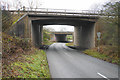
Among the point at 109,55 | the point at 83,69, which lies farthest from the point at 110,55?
the point at 83,69

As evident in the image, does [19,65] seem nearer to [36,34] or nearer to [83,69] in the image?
[83,69]

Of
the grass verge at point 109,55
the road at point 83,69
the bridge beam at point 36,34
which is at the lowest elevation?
the road at point 83,69

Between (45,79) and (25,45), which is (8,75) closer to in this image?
(45,79)

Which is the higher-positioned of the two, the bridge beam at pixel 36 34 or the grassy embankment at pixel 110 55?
the bridge beam at pixel 36 34

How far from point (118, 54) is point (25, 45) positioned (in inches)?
434

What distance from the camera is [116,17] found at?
11.2 metres

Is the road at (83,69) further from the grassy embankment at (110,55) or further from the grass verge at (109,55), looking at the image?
the grassy embankment at (110,55)

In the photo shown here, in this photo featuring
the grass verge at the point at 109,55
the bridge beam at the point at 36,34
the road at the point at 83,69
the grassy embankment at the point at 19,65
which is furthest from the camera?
the bridge beam at the point at 36,34

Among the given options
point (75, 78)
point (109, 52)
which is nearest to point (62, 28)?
point (109, 52)

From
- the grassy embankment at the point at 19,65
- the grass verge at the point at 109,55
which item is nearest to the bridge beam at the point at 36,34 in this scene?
the grassy embankment at the point at 19,65

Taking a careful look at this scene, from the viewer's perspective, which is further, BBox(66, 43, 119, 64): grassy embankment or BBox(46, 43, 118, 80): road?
BBox(66, 43, 119, 64): grassy embankment

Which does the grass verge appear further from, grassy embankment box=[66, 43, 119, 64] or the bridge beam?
the bridge beam

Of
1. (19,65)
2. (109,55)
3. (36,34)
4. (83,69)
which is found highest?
(36,34)

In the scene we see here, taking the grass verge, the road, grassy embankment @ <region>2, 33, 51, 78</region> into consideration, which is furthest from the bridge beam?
the grass verge
